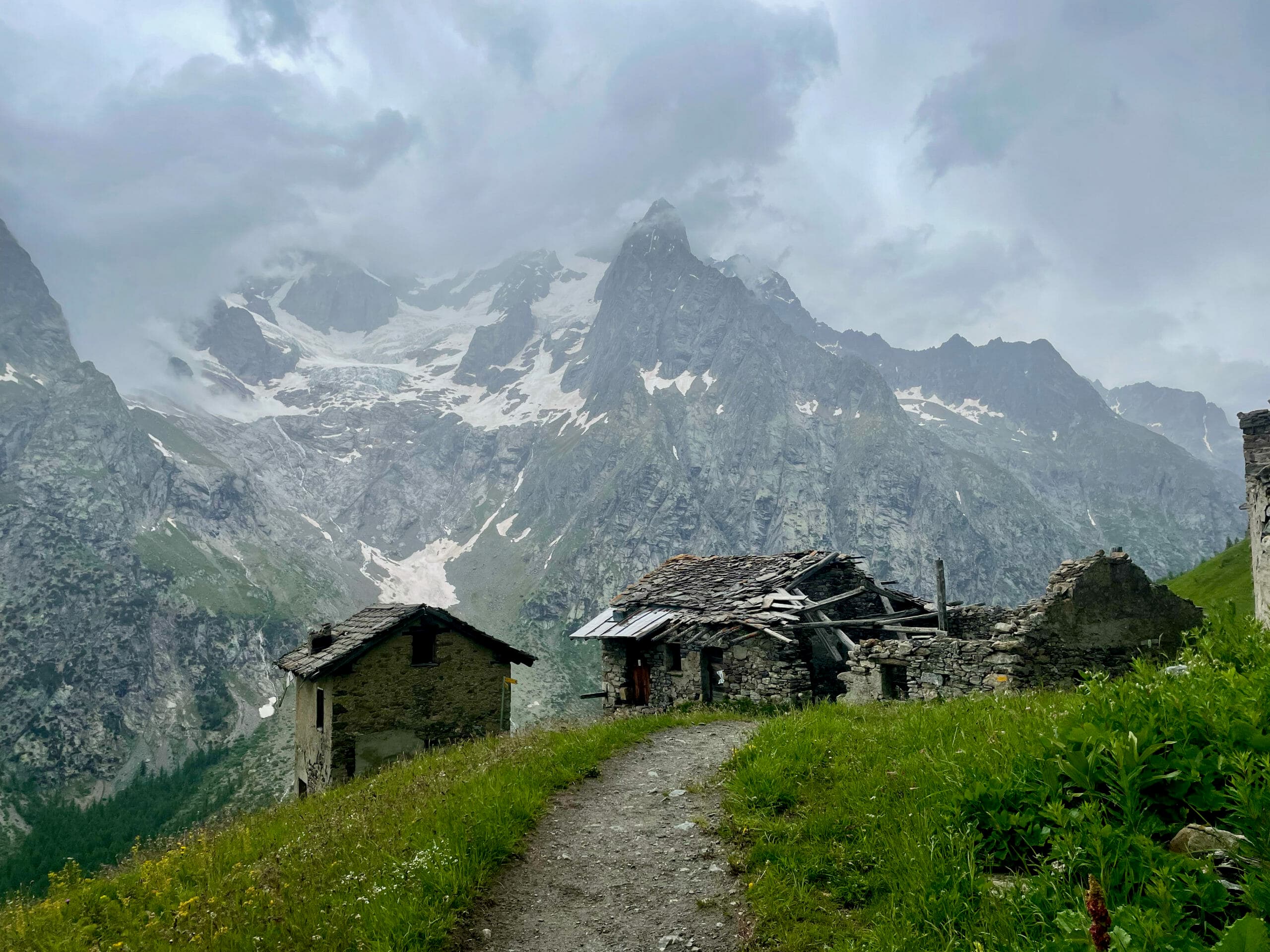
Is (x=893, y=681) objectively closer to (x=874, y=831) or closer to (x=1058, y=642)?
(x=1058, y=642)

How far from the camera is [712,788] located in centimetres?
1047

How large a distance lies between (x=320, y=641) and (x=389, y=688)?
4475mm

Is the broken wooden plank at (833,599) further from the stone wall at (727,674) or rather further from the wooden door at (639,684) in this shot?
the wooden door at (639,684)

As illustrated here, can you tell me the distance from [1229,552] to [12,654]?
207915 mm

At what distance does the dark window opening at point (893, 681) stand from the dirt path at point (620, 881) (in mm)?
12326

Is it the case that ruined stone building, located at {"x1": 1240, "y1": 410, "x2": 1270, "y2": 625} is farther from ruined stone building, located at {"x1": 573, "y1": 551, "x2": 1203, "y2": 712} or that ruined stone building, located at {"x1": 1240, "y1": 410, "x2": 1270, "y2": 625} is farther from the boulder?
the boulder

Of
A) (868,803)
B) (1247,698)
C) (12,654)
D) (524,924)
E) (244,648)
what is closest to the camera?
(1247,698)

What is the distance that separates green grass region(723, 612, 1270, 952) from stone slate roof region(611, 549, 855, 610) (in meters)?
20.6

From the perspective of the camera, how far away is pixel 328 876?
303 inches

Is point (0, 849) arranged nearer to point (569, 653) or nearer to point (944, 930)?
point (569, 653)

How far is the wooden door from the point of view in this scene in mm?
29594

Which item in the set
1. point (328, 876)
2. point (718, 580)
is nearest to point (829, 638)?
point (718, 580)

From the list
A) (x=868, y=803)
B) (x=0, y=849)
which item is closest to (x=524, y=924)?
(x=868, y=803)

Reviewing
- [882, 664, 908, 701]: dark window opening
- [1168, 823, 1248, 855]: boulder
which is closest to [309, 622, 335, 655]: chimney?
[882, 664, 908, 701]: dark window opening
